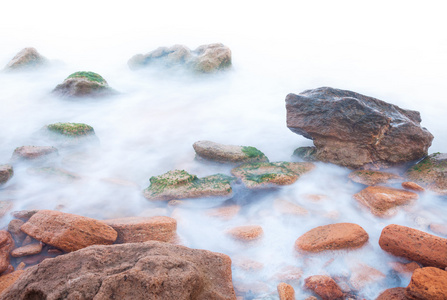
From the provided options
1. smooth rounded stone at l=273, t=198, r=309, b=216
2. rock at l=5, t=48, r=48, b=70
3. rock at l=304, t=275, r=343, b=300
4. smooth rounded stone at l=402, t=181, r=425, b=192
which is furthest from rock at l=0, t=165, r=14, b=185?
rock at l=5, t=48, r=48, b=70

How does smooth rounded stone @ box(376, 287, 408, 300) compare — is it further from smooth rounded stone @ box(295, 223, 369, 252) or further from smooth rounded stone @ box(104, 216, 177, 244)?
smooth rounded stone @ box(104, 216, 177, 244)

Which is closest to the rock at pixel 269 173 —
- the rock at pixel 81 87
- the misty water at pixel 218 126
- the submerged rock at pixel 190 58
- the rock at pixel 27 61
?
the misty water at pixel 218 126

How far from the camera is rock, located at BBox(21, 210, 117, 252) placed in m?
3.15

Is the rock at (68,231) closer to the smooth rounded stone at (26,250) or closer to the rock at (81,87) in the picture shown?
the smooth rounded stone at (26,250)

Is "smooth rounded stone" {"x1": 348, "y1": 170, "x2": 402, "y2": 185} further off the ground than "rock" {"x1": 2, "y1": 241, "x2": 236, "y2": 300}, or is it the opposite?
"rock" {"x1": 2, "y1": 241, "x2": 236, "y2": 300}

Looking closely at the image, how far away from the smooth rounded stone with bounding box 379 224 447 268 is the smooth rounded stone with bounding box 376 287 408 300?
1.64 ft

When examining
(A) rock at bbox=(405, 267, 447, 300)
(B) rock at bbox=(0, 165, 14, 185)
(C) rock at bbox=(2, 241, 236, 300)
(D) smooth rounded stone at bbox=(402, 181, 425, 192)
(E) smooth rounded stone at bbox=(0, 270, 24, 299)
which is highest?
(C) rock at bbox=(2, 241, 236, 300)

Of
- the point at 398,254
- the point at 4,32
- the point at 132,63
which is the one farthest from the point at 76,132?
the point at 4,32

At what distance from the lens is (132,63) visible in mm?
12258

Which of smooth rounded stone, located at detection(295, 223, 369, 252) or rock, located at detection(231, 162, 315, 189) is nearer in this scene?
smooth rounded stone, located at detection(295, 223, 369, 252)

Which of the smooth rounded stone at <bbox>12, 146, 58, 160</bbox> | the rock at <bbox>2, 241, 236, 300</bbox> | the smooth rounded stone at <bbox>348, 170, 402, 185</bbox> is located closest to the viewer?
the rock at <bbox>2, 241, 236, 300</bbox>

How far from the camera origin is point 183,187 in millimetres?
4590

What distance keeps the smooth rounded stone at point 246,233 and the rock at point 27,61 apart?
10.8m

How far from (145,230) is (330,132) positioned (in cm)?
357
